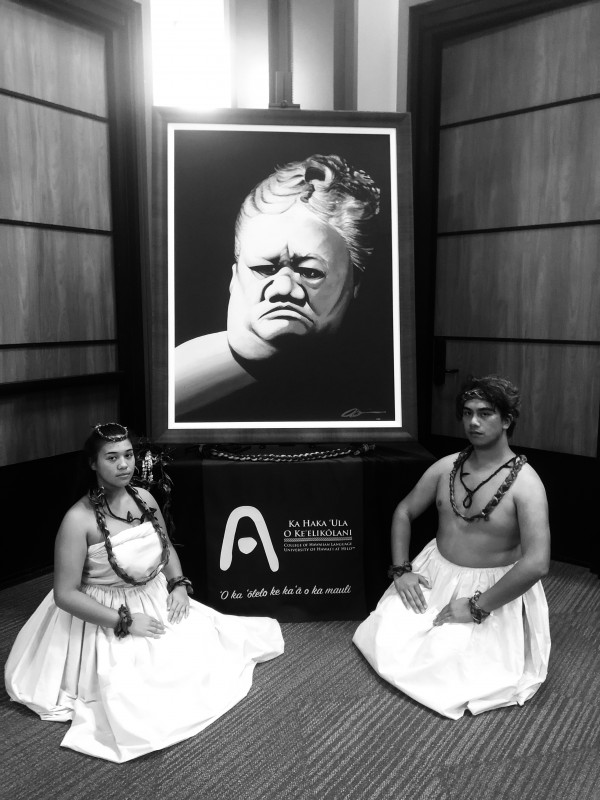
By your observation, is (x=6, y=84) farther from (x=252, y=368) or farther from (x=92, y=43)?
(x=252, y=368)

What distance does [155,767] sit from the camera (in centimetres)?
146

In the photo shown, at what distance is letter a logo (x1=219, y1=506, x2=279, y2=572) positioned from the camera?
2.06 meters

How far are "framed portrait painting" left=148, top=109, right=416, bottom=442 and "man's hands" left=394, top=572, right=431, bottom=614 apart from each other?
0.43 metres

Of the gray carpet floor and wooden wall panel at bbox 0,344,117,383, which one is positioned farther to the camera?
wooden wall panel at bbox 0,344,117,383

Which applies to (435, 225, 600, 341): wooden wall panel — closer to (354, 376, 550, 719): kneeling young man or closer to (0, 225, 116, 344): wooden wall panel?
(354, 376, 550, 719): kneeling young man

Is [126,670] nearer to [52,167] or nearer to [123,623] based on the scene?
[123,623]

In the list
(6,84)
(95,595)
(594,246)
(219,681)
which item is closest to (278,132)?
(6,84)

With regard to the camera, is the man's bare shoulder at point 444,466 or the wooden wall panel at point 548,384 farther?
the wooden wall panel at point 548,384

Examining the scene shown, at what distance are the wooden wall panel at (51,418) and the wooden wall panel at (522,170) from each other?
1.65 meters

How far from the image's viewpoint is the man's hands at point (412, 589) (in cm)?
186

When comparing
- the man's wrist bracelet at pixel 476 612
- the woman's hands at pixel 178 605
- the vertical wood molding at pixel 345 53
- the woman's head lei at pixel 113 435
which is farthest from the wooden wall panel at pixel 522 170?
the woman's hands at pixel 178 605

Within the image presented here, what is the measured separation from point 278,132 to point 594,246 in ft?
4.19

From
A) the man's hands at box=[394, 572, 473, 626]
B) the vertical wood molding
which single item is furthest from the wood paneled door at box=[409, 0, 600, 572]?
the man's hands at box=[394, 572, 473, 626]

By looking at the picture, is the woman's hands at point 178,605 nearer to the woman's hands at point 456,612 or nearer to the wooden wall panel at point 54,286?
the woman's hands at point 456,612
